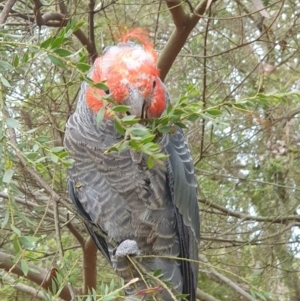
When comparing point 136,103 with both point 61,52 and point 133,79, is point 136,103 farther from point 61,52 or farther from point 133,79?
point 61,52

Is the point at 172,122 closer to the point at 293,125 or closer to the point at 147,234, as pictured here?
the point at 147,234

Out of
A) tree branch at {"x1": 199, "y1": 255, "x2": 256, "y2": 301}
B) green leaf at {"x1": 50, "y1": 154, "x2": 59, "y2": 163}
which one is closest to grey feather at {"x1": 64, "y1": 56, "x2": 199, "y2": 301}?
tree branch at {"x1": 199, "y1": 255, "x2": 256, "y2": 301}

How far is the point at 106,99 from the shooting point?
0.89 meters

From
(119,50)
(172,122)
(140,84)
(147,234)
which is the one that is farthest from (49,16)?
(172,122)

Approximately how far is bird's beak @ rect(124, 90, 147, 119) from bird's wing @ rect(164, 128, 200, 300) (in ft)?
1.40

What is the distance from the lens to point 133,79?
56.9 inches

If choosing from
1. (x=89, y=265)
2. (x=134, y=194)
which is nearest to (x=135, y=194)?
(x=134, y=194)

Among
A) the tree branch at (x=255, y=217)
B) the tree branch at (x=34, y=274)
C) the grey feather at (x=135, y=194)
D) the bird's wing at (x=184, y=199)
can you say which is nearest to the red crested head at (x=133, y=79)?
the grey feather at (x=135, y=194)

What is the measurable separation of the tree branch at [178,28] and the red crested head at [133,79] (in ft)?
1.17

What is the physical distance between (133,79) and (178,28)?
0.59 m

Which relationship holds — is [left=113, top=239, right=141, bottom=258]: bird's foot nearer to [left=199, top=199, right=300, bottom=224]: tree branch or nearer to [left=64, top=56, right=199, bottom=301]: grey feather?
[left=64, top=56, right=199, bottom=301]: grey feather

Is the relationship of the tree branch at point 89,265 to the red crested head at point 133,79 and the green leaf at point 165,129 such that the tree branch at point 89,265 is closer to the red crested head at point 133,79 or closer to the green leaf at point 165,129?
the red crested head at point 133,79

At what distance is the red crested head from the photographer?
142cm

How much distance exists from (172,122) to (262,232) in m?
1.65
